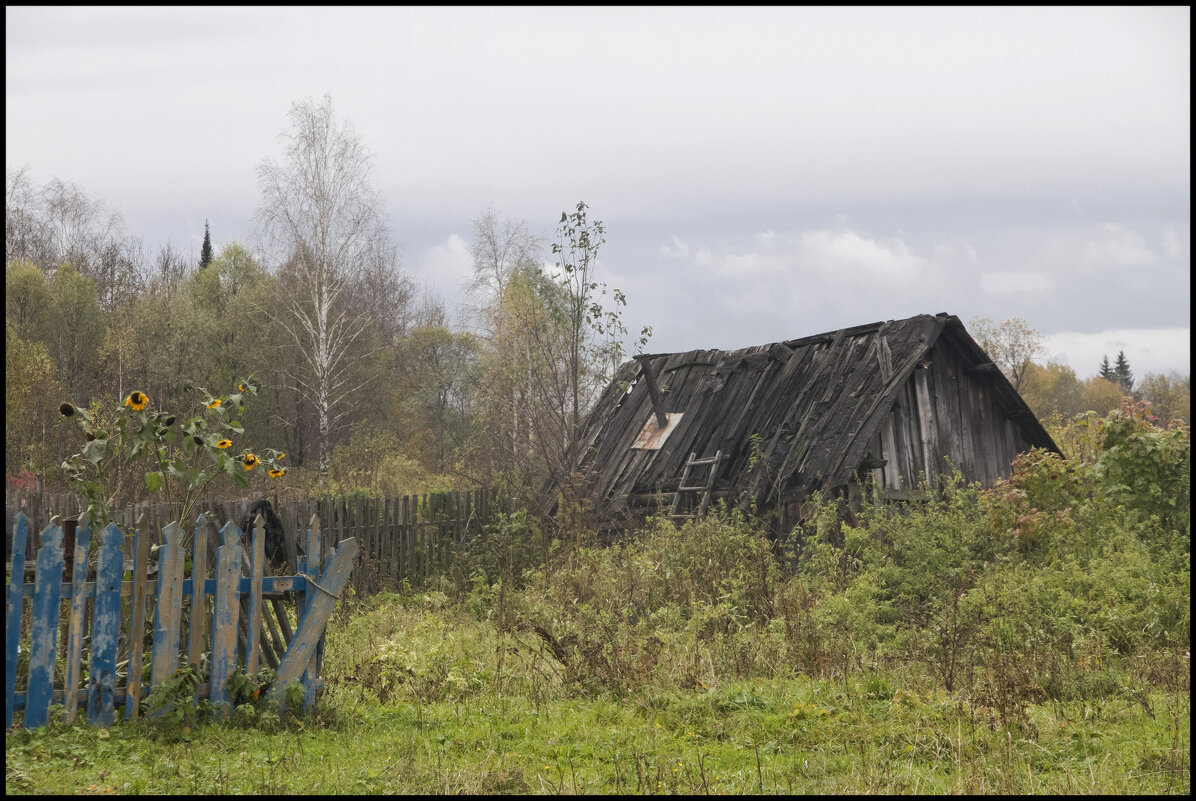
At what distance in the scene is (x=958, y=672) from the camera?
6.90 m

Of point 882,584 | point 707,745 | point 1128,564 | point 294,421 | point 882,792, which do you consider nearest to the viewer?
point 882,792

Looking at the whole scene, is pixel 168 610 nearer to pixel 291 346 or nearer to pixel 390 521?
pixel 390 521

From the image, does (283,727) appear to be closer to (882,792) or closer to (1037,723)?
(882,792)

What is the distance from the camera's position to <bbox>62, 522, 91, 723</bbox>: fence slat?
5410 millimetres

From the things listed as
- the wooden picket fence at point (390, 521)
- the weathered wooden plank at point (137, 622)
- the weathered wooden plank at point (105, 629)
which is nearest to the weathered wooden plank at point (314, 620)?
the weathered wooden plank at point (137, 622)

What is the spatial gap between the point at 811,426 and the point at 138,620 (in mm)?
10097

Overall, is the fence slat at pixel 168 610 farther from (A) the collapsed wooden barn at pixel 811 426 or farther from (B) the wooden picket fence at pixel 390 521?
(A) the collapsed wooden barn at pixel 811 426

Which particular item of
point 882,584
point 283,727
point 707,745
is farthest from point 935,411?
point 283,727

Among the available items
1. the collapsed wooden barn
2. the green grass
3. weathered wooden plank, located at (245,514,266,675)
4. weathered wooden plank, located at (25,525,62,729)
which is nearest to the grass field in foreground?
the green grass

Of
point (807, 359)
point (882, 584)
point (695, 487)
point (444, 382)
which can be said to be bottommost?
point (882, 584)

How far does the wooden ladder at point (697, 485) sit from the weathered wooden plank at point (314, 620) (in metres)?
7.85

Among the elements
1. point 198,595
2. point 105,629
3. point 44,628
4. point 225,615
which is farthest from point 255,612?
point 44,628

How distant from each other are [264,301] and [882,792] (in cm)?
2992

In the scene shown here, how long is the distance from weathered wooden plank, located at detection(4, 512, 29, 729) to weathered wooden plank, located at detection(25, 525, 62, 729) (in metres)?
0.08
